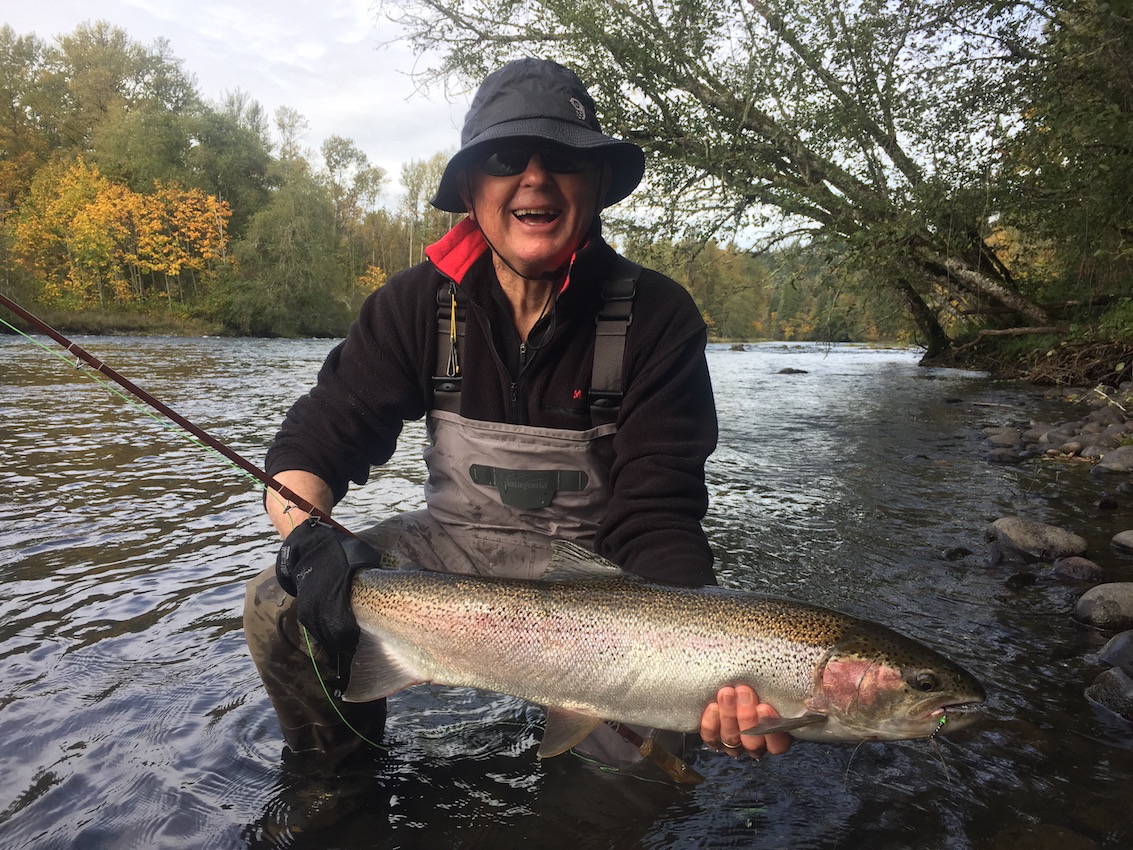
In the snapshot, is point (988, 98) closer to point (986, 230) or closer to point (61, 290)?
point (986, 230)

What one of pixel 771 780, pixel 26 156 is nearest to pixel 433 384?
pixel 771 780

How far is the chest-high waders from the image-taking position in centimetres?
276

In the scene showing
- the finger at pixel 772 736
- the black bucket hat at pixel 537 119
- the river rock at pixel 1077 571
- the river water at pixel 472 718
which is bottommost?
the river water at pixel 472 718

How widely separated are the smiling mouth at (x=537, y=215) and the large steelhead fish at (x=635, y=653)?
1300 mm

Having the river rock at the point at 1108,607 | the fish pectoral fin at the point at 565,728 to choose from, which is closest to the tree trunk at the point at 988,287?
the river rock at the point at 1108,607

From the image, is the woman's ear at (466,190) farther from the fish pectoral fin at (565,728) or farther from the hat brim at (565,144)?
the fish pectoral fin at (565,728)

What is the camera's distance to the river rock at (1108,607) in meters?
3.72

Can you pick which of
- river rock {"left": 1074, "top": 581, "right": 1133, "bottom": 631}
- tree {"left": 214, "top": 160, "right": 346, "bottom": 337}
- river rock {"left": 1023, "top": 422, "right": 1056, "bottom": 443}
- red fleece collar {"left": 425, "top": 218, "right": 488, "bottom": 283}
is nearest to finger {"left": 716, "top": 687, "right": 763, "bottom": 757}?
red fleece collar {"left": 425, "top": 218, "right": 488, "bottom": 283}

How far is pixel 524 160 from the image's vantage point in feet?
9.33

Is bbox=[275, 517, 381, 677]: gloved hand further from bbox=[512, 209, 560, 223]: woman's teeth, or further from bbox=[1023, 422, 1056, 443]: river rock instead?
bbox=[1023, 422, 1056, 443]: river rock

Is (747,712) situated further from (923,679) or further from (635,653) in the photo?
(923,679)

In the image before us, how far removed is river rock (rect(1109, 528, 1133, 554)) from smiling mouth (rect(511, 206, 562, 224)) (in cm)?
449

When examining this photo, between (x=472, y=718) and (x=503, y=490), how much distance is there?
3.33 feet

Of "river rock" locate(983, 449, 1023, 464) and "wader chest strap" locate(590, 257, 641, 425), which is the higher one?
"wader chest strap" locate(590, 257, 641, 425)
